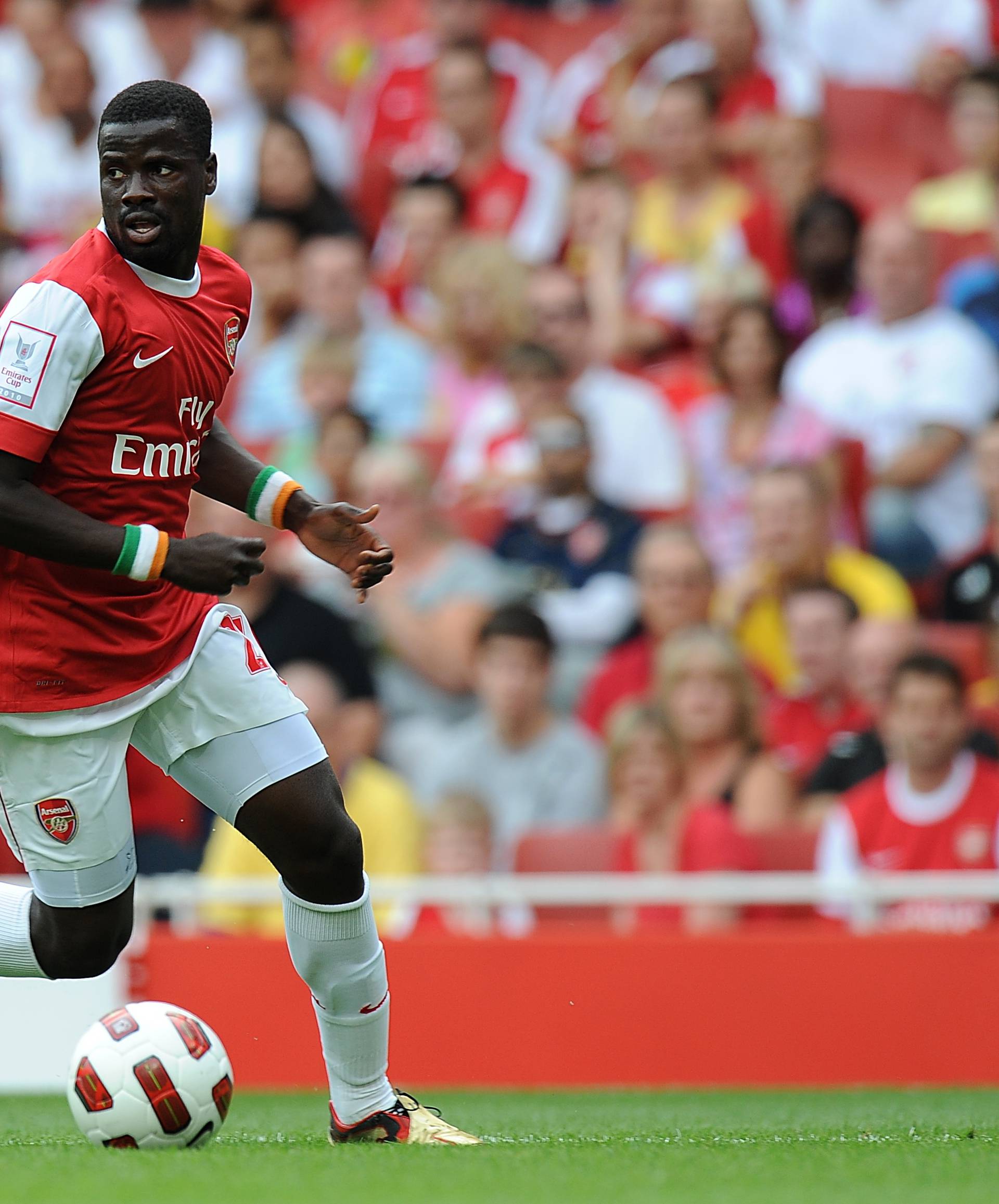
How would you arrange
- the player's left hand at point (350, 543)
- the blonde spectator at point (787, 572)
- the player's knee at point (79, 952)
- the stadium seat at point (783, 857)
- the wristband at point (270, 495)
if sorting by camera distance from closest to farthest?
the player's knee at point (79, 952) → the player's left hand at point (350, 543) → the wristband at point (270, 495) → the stadium seat at point (783, 857) → the blonde spectator at point (787, 572)

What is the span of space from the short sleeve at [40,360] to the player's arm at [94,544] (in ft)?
0.22

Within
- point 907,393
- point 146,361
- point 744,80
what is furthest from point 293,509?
point 744,80

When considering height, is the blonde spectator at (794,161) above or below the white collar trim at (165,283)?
below

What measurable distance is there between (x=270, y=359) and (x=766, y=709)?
412 cm

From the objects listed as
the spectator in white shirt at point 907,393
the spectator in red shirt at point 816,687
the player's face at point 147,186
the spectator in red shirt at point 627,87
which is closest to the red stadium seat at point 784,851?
the spectator in red shirt at point 816,687

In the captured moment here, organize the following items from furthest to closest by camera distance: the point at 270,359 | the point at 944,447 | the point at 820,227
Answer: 1. the point at 270,359
2. the point at 820,227
3. the point at 944,447

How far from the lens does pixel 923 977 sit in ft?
24.9

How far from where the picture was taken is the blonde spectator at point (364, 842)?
852 centimetres

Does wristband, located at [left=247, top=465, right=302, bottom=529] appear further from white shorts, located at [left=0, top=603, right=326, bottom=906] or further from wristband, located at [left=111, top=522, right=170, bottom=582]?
wristband, located at [left=111, top=522, right=170, bottom=582]

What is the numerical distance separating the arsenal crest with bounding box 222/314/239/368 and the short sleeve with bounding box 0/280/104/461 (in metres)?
0.48

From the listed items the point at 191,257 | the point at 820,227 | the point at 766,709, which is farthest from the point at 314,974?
the point at 820,227

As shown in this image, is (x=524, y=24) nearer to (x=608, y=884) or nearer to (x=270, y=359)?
(x=270, y=359)

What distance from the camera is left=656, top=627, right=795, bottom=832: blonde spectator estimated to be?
8352mm

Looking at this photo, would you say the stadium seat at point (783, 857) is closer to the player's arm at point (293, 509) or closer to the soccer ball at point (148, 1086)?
the player's arm at point (293, 509)
